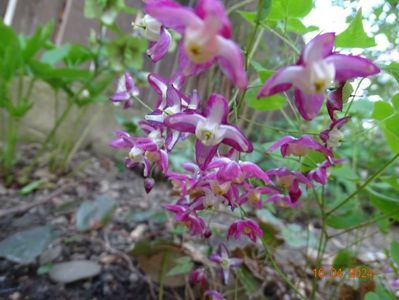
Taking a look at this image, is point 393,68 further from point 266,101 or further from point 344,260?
point 344,260

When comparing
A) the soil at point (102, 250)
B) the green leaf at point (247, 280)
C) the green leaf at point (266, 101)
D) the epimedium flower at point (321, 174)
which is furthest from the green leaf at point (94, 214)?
the epimedium flower at point (321, 174)

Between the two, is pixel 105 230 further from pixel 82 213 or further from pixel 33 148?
pixel 33 148

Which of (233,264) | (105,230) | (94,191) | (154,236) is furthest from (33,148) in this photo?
(233,264)

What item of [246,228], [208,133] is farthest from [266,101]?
[208,133]

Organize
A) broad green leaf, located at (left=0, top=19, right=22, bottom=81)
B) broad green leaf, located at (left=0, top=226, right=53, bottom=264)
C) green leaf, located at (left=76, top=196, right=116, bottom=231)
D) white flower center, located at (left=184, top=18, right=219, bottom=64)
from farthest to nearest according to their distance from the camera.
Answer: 1. broad green leaf, located at (left=0, top=19, right=22, bottom=81)
2. green leaf, located at (left=76, top=196, right=116, bottom=231)
3. broad green leaf, located at (left=0, top=226, right=53, bottom=264)
4. white flower center, located at (left=184, top=18, right=219, bottom=64)

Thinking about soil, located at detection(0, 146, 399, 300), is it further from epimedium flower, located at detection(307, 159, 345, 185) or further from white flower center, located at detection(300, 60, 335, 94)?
white flower center, located at detection(300, 60, 335, 94)

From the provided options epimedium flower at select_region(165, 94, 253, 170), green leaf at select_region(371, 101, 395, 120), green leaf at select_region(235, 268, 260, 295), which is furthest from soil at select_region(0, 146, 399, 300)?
epimedium flower at select_region(165, 94, 253, 170)
